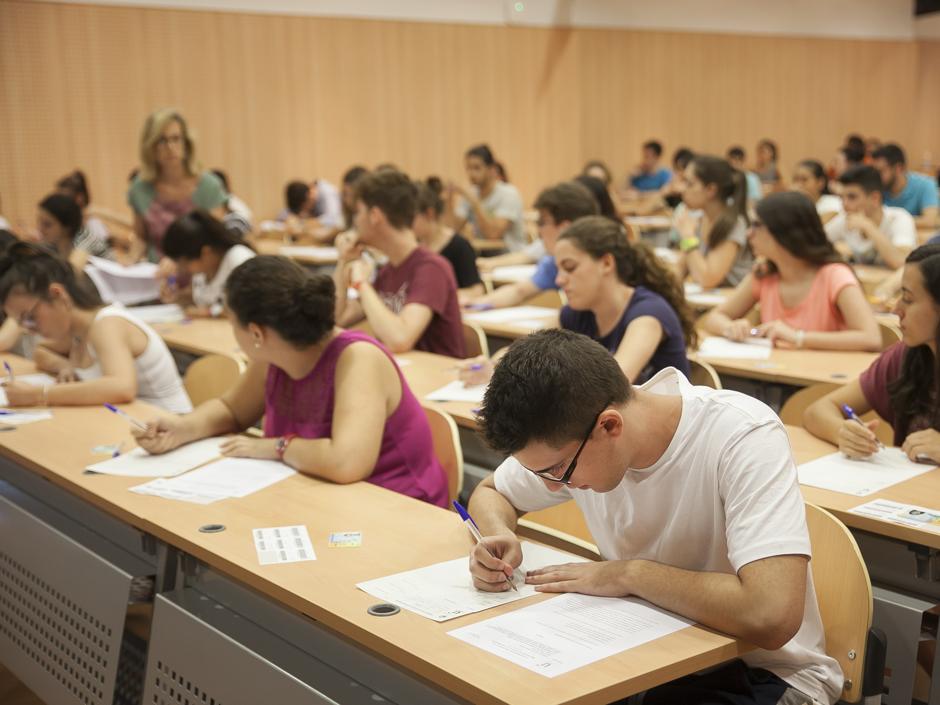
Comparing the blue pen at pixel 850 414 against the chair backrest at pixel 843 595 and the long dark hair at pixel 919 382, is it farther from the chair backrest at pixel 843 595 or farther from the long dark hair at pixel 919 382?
the chair backrest at pixel 843 595

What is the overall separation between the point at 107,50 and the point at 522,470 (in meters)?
8.70

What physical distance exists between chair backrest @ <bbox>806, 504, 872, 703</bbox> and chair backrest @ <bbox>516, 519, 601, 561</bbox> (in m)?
0.44

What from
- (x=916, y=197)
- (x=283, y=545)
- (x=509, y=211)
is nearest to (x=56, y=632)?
(x=283, y=545)

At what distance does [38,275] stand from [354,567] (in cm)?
207

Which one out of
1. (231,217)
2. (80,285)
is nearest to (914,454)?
(80,285)

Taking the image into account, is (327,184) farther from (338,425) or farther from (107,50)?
(338,425)

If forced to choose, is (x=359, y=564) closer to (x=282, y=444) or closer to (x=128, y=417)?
(x=282, y=444)

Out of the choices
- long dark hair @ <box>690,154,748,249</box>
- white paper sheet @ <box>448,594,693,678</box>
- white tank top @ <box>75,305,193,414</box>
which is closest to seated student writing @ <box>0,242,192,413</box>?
white tank top @ <box>75,305,193,414</box>

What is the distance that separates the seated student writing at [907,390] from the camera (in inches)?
102

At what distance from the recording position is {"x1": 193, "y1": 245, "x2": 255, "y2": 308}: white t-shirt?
4934mm

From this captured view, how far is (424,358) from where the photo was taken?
13.6 feet

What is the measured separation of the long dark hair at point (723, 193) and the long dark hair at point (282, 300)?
347cm

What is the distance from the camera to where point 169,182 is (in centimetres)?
614

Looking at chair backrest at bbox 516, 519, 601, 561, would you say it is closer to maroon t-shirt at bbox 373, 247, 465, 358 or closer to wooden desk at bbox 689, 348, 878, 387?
wooden desk at bbox 689, 348, 878, 387
